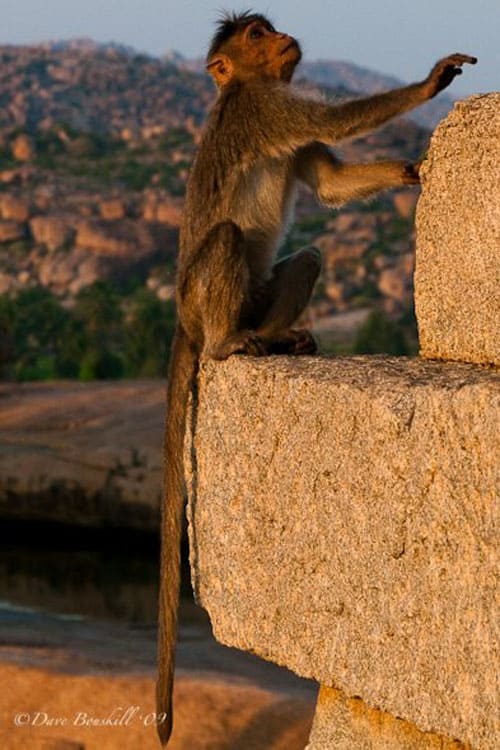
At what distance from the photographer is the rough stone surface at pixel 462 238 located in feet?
12.8

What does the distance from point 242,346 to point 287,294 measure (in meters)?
0.64

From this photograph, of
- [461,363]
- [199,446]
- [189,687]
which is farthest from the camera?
[189,687]

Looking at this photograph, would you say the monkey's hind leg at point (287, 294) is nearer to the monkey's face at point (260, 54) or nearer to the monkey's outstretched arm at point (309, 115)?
the monkey's outstretched arm at point (309, 115)

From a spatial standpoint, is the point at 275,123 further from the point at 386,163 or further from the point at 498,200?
the point at 498,200

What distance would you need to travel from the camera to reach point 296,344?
16.8ft

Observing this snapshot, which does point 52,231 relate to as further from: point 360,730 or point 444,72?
point 360,730

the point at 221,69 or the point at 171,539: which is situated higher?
the point at 221,69

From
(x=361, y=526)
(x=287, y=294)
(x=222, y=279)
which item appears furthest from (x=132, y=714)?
(x=361, y=526)

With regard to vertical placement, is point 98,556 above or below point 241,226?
below

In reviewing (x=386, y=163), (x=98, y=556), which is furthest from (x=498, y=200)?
(x=98, y=556)

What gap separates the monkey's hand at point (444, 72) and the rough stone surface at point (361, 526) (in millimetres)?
1024

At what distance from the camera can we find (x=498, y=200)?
152 inches

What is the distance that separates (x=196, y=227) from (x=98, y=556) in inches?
425

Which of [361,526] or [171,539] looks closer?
[361,526]
